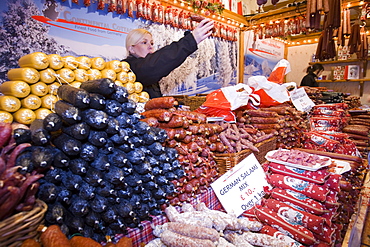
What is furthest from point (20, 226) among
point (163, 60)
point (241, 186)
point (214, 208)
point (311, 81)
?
point (311, 81)

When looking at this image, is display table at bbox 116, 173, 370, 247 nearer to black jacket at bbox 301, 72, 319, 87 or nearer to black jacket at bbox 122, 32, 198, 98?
black jacket at bbox 122, 32, 198, 98

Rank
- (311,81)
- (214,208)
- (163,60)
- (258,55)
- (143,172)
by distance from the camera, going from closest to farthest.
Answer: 1. (143,172)
2. (214,208)
3. (163,60)
4. (311,81)
5. (258,55)

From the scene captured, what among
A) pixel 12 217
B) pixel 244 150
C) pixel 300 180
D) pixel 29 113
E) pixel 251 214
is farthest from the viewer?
pixel 244 150

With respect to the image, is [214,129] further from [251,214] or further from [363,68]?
[363,68]

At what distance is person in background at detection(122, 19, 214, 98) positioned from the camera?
2.62 m

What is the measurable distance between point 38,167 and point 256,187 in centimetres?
180

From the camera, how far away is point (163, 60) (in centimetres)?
273

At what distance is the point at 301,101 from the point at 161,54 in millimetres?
2585

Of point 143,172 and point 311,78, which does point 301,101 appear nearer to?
point 143,172

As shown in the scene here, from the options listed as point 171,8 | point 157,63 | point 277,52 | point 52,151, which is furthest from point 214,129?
point 277,52

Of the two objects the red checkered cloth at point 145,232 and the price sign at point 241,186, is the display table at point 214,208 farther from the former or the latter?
the price sign at point 241,186

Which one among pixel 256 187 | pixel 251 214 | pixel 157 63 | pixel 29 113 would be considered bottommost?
pixel 251 214

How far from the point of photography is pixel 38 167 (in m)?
1.02

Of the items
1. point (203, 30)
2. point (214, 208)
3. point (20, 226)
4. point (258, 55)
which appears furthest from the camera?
point (258, 55)
